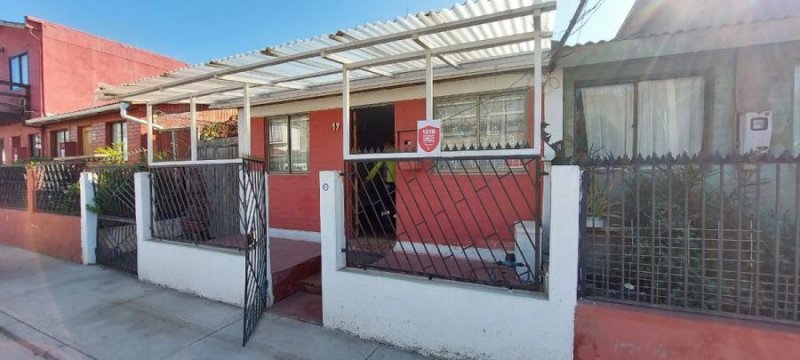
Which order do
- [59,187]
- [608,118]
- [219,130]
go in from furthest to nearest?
[219,130] < [59,187] < [608,118]

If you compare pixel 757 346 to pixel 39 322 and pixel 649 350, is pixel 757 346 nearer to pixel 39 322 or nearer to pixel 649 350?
pixel 649 350

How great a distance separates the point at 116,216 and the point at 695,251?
791cm

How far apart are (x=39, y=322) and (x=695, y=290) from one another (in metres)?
6.57

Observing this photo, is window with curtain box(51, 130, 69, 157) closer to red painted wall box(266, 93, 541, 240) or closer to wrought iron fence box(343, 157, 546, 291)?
red painted wall box(266, 93, 541, 240)

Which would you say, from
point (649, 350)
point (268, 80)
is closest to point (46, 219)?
point (268, 80)

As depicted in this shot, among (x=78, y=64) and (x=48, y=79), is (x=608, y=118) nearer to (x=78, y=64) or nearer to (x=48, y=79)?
(x=48, y=79)

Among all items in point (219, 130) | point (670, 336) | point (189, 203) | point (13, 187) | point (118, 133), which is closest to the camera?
point (670, 336)

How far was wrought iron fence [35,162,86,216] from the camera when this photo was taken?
687cm

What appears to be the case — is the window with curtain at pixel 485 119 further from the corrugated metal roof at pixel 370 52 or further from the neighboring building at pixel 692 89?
the corrugated metal roof at pixel 370 52

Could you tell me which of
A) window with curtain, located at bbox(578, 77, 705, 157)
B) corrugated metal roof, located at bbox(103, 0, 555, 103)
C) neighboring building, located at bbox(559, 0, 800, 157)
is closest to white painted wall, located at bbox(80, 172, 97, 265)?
corrugated metal roof, located at bbox(103, 0, 555, 103)

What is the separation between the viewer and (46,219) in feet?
23.7

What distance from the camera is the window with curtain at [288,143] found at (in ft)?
21.9

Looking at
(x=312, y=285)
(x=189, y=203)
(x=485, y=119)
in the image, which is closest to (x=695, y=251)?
(x=485, y=119)

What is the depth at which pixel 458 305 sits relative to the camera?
321 centimetres
